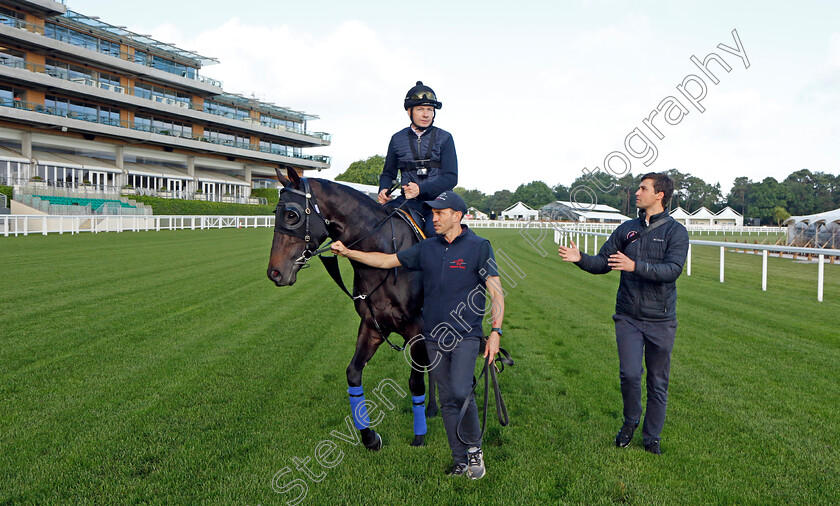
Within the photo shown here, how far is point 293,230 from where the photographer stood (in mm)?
3533

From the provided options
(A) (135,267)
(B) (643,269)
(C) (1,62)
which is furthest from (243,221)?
(B) (643,269)

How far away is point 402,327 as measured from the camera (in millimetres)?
3838

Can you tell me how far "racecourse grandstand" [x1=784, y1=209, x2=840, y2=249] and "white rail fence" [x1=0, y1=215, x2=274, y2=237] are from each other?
33327 millimetres

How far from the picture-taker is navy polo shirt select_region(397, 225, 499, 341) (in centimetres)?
343

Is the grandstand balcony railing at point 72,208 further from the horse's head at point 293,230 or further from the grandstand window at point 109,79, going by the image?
the horse's head at point 293,230

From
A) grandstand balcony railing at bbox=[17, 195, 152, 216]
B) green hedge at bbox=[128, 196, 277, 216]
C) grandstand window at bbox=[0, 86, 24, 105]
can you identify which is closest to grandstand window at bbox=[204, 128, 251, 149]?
green hedge at bbox=[128, 196, 277, 216]

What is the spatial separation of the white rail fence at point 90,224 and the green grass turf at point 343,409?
17.8m

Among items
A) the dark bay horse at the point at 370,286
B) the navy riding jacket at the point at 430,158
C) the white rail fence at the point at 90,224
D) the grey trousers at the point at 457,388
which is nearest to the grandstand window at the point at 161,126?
the white rail fence at the point at 90,224

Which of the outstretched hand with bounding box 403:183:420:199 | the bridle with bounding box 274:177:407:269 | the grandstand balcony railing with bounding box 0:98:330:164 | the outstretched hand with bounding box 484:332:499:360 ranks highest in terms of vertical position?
the grandstand balcony railing with bounding box 0:98:330:164

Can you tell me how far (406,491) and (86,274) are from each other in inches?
457

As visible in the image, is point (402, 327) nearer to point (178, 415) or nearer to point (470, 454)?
point (470, 454)

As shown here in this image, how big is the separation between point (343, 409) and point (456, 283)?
1892 mm

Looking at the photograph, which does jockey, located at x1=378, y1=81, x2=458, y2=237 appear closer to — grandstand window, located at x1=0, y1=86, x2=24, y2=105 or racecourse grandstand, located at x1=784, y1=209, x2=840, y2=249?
racecourse grandstand, located at x1=784, y1=209, x2=840, y2=249

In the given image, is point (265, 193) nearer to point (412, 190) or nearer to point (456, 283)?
point (412, 190)
